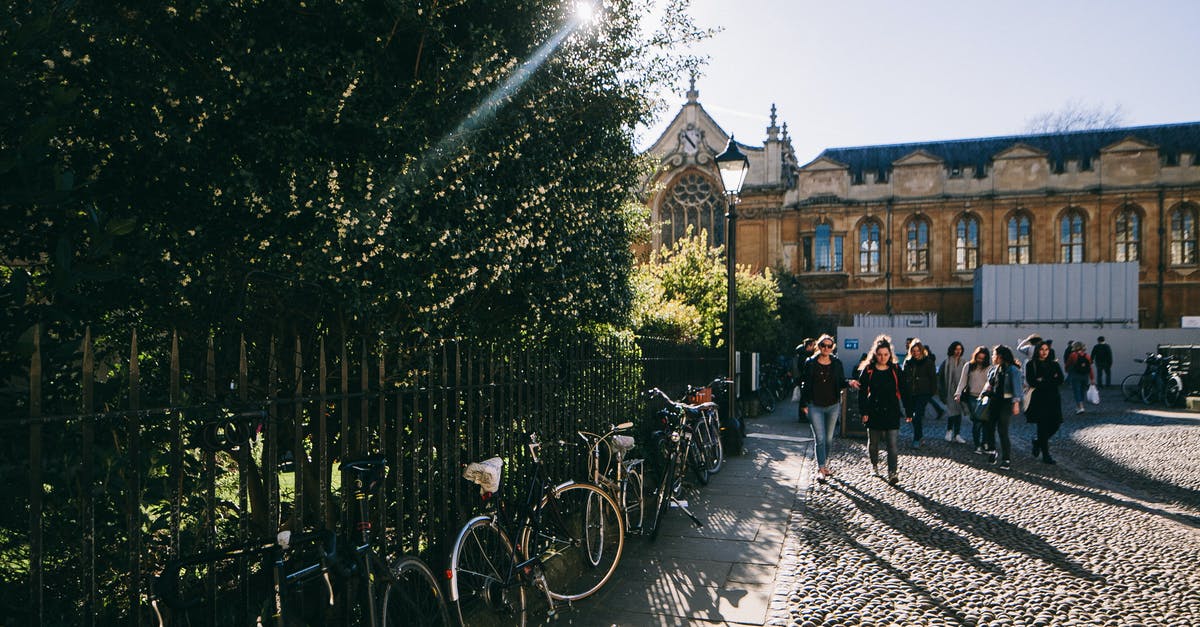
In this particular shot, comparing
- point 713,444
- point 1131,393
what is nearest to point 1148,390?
point 1131,393

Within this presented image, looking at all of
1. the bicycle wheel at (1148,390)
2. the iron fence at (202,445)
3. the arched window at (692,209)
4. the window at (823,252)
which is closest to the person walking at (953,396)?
the iron fence at (202,445)

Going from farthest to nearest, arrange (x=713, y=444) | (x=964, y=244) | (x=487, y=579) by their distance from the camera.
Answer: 1. (x=964, y=244)
2. (x=713, y=444)
3. (x=487, y=579)

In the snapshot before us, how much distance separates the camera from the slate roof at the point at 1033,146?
36.7 meters

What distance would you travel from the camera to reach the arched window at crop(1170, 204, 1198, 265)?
1379 inches

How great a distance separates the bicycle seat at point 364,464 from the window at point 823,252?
38.2 meters

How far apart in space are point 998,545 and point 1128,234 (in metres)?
38.5

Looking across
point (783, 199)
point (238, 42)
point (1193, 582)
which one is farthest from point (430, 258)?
point (783, 199)

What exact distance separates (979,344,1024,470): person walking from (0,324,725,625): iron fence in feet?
19.2

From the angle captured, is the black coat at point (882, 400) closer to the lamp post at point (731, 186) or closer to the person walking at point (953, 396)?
the lamp post at point (731, 186)

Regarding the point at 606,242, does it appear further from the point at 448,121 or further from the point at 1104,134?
the point at 1104,134

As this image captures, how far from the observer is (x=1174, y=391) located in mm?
16094

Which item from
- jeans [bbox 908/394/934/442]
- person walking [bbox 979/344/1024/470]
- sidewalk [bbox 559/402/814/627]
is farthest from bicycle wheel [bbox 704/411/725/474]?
jeans [bbox 908/394/934/442]

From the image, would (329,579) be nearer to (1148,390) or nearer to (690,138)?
(1148,390)

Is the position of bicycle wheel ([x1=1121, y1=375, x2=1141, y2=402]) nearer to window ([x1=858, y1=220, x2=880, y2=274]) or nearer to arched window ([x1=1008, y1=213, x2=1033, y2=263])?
arched window ([x1=1008, y1=213, x2=1033, y2=263])
